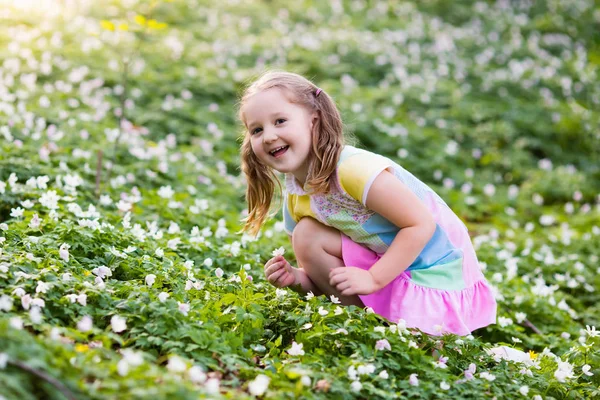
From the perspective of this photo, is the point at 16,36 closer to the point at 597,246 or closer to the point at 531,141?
the point at 531,141

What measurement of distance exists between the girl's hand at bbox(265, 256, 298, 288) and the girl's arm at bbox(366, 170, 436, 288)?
54 centimetres

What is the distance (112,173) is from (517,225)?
4.01m

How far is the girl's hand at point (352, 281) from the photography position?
131 inches

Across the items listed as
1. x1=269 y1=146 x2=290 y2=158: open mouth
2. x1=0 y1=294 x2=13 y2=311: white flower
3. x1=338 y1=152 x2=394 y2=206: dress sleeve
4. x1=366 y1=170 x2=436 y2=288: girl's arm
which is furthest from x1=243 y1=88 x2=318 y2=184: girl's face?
x1=0 y1=294 x2=13 y2=311: white flower

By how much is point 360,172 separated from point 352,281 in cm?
54

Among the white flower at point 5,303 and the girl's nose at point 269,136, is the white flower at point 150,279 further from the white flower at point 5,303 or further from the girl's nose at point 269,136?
the girl's nose at point 269,136

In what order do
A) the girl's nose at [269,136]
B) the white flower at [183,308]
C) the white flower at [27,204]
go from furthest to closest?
the white flower at [27,204] < the girl's nose at [269,136] < the white flower at [183,308]

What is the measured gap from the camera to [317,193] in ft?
12.1

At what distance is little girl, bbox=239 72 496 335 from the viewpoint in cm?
343

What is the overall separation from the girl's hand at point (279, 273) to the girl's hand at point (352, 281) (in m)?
0.45

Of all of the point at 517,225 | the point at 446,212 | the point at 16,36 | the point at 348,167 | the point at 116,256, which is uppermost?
the point at 16,36

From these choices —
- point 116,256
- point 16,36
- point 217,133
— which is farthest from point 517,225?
point 16,36

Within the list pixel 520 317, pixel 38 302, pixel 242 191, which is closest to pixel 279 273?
pixel 38 302

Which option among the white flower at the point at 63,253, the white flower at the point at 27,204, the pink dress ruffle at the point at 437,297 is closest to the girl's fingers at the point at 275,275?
the pink dress ruffle at the point at 437,297
